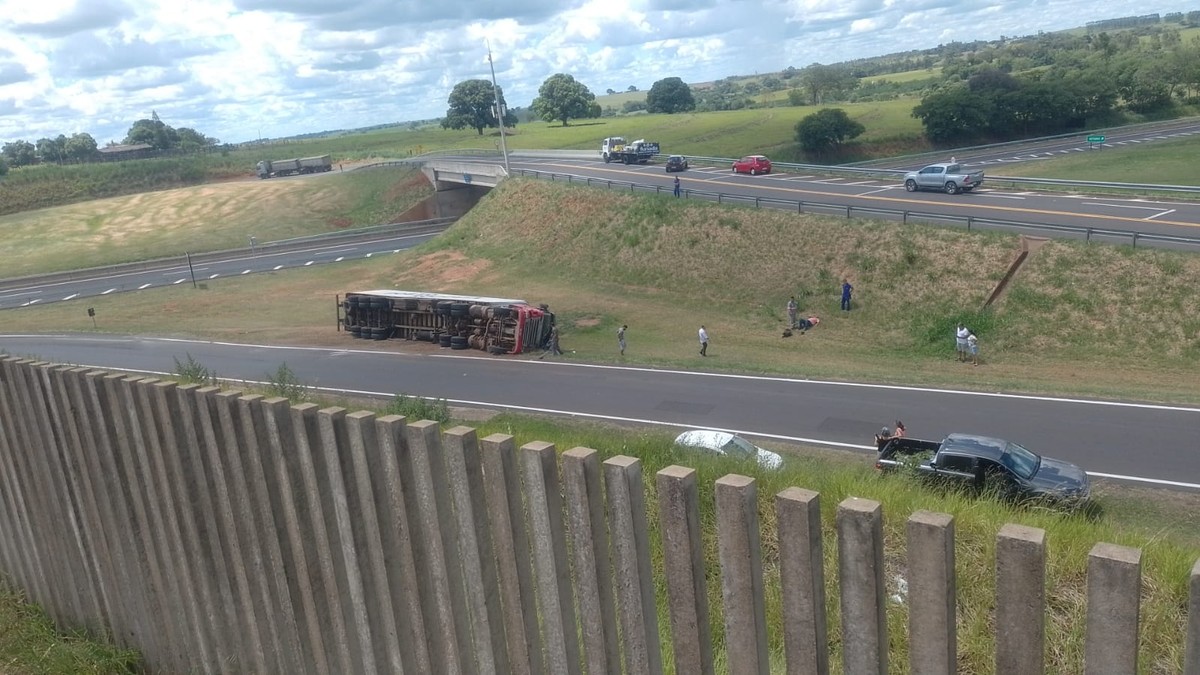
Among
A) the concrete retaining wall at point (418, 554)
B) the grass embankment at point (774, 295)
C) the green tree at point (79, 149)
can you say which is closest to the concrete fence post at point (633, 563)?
the concrete retaining wall at point (418, 554)

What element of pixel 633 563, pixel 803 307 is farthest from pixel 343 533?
pixel 803 307

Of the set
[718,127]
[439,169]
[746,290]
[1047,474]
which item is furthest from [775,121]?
[1047,474]

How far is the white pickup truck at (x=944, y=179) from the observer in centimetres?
4159

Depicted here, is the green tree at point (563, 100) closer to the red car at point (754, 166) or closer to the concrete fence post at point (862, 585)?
the red car at point (754, 166)

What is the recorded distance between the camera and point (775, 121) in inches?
3531

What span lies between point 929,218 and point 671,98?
119096 mm

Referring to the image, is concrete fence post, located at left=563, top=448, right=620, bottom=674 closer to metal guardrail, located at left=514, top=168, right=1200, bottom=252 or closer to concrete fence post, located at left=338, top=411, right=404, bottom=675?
concrete fence post, located at left=338, top=411, right=404, bottom=675

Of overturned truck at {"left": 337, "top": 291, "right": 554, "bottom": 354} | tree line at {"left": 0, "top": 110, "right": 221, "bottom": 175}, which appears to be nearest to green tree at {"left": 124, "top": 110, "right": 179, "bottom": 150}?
tree line at {"left": 0, "top": 110, "right": 221, "bottom": 175}

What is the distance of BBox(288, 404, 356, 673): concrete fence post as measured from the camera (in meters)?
3.91

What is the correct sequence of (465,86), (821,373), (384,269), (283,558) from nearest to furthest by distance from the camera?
(283,558), (821,373), (384,269), (465,86)

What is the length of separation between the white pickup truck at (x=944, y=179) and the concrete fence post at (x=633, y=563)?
42.6m

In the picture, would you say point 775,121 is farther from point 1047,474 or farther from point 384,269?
point 1047,474

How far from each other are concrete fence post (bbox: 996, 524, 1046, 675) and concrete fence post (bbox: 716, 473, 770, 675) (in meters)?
0.70

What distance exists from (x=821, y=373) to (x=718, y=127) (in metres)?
70.5
